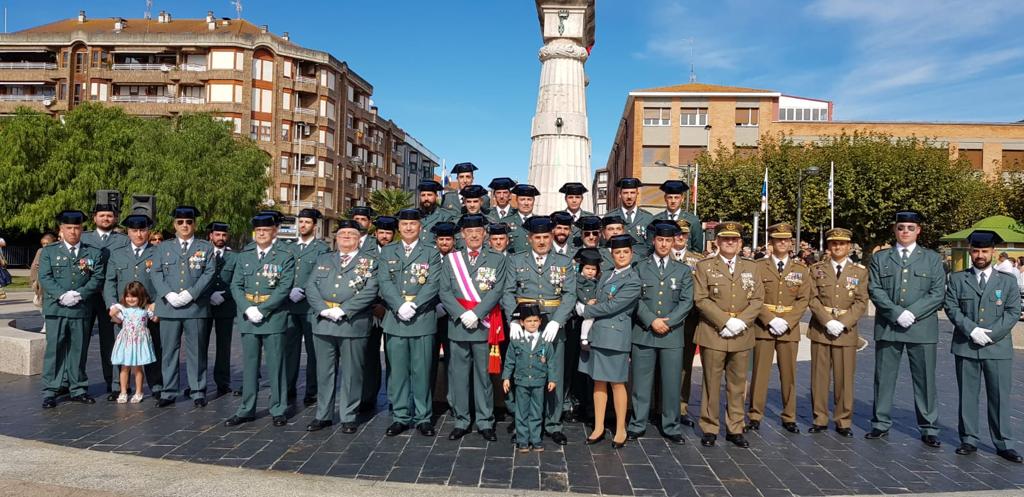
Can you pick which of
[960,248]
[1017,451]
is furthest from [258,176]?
[1017,451]

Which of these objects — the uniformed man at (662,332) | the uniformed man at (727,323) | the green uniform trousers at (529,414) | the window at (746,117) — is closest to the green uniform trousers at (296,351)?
the green uniform trousers at (529,414)

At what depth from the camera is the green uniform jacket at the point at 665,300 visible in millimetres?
6461

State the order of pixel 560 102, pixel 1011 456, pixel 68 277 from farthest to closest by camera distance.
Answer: pixel 560 102 → pixel 68 277 → pixel 1011 456

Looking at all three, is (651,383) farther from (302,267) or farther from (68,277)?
(68,277)

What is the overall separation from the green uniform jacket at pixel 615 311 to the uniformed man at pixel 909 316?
245 centimetres

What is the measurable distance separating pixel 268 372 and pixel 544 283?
2919 mm

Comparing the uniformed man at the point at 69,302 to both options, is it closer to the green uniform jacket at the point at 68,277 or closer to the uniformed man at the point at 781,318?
the green uniform jacket at the point at 68,277

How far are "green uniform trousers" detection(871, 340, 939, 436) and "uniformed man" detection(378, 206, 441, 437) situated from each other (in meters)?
4.27

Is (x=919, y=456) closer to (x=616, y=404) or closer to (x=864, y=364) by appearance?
(x=616, y=404)

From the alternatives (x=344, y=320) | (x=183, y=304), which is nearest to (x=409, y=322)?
(x=344, y=320)

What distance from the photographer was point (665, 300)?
647cm

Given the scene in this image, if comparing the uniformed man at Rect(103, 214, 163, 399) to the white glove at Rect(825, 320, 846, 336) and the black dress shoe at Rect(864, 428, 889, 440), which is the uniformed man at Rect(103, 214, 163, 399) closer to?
the white glove at Rect(825, 320, 846, 336)

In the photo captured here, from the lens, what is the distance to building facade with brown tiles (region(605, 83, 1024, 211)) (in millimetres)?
50125

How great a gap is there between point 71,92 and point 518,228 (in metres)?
55.8
